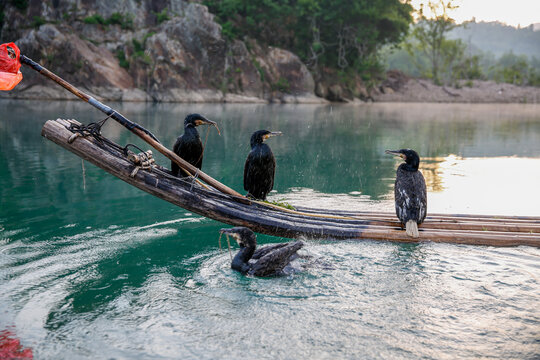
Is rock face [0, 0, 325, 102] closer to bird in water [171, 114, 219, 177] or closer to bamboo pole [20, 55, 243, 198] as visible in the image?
bird in water [171, 114, 219, 177]

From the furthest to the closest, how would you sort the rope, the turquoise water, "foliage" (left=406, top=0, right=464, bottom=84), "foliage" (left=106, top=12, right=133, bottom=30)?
1. "foliage" (left=406, top=0, right=464, bottom=84)
2. "foliage" (left=106, top=12, right=133, bottom=30)
3. the rope
4. the turquoise water

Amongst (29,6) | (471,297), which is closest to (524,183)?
(471,297)

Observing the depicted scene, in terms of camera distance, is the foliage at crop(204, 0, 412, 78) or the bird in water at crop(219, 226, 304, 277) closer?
the bird in water at crop(219, 226, 304, 277)

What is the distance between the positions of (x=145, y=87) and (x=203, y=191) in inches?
1285

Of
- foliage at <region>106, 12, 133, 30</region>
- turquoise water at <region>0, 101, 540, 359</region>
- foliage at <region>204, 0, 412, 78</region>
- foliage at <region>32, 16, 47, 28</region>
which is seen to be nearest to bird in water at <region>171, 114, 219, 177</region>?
turquoise water at <region>0, 101, 540, 359</region>

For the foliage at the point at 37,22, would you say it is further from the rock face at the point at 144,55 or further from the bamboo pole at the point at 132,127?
the bamboo pole at the point at 132,127

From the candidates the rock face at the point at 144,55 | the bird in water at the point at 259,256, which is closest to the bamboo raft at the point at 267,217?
the bird in water at the point at 259,256

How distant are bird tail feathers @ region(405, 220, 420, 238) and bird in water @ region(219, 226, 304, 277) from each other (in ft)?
5.27

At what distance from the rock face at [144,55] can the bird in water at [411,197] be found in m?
30.7

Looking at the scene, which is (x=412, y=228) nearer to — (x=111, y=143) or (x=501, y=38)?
(x=111, y=143)

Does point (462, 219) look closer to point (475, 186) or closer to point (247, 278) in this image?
point (247, 278)

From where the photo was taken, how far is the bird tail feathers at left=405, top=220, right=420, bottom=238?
5.98 metres

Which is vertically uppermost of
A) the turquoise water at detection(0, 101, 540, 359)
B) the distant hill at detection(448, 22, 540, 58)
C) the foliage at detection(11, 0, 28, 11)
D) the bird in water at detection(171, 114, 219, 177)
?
the distant hill at detection(448, 22, 540, 58)

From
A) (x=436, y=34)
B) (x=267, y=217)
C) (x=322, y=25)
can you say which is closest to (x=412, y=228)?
(x=267, y=217)
